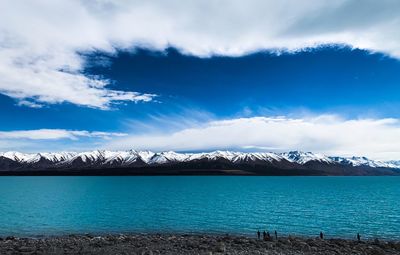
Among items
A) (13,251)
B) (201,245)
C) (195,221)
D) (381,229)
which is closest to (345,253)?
(201,245)

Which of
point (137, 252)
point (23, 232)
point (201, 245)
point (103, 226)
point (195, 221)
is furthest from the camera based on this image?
point (195, 221)

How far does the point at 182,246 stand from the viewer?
124 ft

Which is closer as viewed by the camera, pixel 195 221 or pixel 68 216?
pixel 195 221

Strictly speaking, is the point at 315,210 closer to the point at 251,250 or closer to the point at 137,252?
the point at 251,250

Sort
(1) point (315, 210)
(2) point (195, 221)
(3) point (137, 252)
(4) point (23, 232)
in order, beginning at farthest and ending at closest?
(1) point (315, 210) < (2) point (195, 221) < (4) point (23, 232) < (3) point (137, 252)

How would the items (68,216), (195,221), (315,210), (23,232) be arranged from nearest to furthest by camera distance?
(23,232) < (195,221) < (68,216) < (315,210)

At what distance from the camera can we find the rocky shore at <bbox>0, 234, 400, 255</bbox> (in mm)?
35250

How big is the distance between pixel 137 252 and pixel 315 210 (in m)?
52.4

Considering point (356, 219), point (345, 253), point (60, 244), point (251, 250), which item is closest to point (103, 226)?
point (60, 244)

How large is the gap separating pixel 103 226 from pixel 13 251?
23580 millimetres

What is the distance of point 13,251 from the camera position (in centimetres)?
3528

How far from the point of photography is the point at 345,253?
3469 centimetres

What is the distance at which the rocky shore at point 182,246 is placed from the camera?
1388 inches

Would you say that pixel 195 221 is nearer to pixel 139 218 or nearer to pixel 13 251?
pixel 139 218
